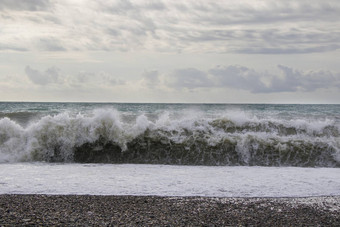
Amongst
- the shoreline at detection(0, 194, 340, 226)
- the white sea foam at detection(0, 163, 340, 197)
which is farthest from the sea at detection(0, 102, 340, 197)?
the shoreline at detection(0, 194, 340, 226)

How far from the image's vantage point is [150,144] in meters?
10.7

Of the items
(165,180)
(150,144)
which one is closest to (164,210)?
(165,180)

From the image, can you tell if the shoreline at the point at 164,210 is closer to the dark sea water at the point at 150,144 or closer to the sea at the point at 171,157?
the sea at the point at 171,157

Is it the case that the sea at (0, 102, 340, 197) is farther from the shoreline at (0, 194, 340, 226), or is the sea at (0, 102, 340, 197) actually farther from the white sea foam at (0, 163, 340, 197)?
the shoreline at (0, 194, 340, 226)

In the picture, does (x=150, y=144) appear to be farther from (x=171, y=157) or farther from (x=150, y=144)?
(x=171, y=157)

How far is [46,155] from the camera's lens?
9.82 metres

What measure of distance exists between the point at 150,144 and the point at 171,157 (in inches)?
37.6

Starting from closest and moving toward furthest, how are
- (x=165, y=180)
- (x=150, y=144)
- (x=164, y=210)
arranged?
(x=164, y=210), (x=165, y=180), (x=150, y=144)

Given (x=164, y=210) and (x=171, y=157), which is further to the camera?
(x=171, y=157)

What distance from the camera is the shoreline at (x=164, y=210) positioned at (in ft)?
14.3

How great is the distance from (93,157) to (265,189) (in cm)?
537

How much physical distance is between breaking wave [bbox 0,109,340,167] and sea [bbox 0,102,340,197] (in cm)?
3

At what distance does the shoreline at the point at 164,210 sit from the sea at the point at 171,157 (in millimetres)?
406

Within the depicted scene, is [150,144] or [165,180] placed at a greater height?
[150,144]
